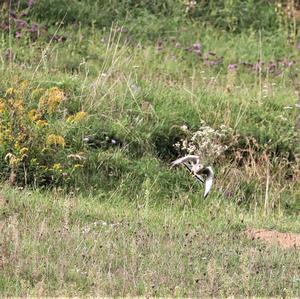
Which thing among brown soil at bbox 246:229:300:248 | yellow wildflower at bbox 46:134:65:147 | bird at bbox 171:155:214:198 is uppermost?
brown soil at bbox 246:229:300:248

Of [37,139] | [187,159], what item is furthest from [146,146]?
[37,139]

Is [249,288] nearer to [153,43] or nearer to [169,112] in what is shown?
[169,112]

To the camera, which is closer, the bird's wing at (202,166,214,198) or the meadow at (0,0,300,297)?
the meadow at (0,0,300,297)

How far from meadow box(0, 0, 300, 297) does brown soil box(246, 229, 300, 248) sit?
94mm

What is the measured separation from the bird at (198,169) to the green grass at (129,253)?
700 mm

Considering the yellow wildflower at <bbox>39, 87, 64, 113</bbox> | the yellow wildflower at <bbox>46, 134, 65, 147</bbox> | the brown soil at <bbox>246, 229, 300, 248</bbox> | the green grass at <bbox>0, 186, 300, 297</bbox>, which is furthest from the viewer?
the yellow wildflower at <bbox>39, 87, 64, 113</bbox>

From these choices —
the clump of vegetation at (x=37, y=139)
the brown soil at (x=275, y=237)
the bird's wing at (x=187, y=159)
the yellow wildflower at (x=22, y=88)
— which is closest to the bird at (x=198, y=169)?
the bird's wing at (x=187, y=159)

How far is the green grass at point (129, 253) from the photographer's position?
544 cm

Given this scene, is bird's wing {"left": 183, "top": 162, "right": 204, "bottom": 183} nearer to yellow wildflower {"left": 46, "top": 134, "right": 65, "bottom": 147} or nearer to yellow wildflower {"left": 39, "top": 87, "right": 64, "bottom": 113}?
yellow wildflower {"left": 46, "top": 134, "right": 65, "bottom": 147}

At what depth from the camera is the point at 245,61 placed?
11.6 m

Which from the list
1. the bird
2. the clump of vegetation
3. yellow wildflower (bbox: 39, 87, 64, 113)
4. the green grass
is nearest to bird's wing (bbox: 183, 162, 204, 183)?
the bird

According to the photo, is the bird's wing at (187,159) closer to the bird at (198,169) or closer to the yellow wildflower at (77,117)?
→ the bird at (198,169)

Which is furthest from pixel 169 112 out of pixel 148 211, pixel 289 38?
pixel 289 38

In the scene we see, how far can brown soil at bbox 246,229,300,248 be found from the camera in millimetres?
6730
